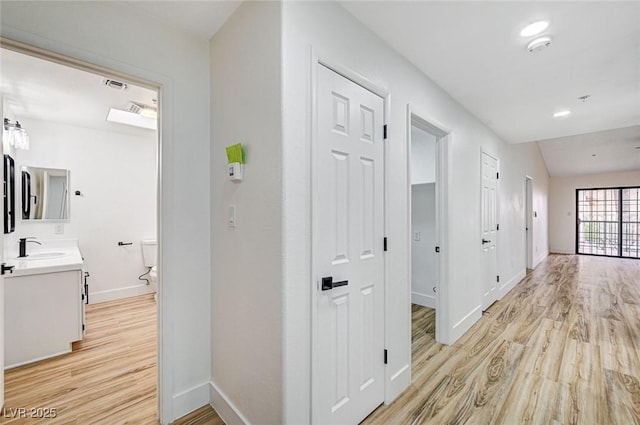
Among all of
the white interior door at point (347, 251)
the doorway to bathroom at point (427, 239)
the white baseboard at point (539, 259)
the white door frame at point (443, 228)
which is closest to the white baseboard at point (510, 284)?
the doorway to bathroom at point (427, 239)

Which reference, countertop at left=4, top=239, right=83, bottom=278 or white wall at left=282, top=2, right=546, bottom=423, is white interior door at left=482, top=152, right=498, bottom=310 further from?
countertop at left=4, top=239, right=83, bottom=278

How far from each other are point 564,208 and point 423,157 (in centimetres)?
829

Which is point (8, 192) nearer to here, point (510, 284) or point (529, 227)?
point (510, 284)

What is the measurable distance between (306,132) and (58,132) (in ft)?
13.3

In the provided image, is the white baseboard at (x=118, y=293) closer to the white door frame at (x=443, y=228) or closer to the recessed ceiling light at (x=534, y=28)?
the white door frame at (x=443, y=228)

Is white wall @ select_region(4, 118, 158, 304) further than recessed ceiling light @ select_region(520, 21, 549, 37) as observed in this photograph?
Yes

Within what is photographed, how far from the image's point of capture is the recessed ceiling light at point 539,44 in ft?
6.34

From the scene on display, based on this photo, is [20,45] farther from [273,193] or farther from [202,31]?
[273,193]

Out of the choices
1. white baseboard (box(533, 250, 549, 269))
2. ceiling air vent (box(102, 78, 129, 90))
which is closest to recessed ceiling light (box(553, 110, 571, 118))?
white baseboard (box(533, 250, 549, 269))

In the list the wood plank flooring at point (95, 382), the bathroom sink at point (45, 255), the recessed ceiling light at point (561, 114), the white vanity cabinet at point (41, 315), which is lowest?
the wood plank flooring at point (95, 382)

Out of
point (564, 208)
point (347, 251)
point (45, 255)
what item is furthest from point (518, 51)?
point (564, 208)

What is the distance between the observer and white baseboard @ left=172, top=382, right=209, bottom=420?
1.78 metres

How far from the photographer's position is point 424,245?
12.3ft

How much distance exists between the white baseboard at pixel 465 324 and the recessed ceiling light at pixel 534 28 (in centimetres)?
255
